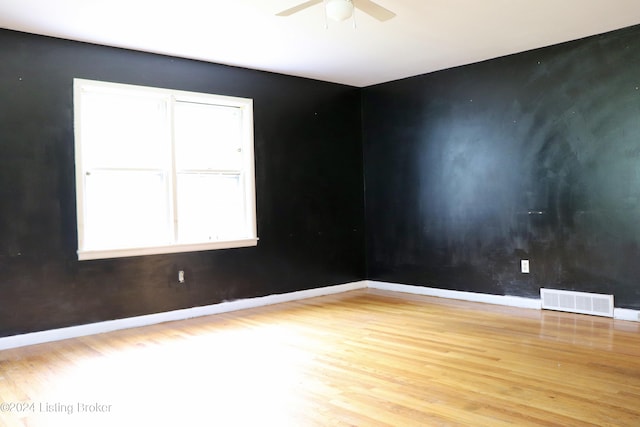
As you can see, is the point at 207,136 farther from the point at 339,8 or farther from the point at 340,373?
the point at 340,373

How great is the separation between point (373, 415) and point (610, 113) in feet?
11.4

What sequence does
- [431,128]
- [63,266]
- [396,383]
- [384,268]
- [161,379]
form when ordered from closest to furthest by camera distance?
[396,383]
[161,379]
[63,266]
[431,128]
[384,268]

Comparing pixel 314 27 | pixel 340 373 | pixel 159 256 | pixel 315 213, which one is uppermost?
pixel 314 27

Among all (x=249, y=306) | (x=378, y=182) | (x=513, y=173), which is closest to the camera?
(x=513, y=173)

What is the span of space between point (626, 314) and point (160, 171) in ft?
14.1

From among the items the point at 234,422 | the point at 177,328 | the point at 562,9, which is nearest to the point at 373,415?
the point at 234,422

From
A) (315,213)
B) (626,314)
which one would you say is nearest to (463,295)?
(626,314)

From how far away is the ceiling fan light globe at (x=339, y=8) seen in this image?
124 inches

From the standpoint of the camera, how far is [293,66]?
532 cm

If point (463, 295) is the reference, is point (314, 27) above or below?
above

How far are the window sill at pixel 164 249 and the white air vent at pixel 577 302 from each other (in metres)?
2.93

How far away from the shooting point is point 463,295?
18.1 ft

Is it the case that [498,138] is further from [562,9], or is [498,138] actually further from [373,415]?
[373,415]

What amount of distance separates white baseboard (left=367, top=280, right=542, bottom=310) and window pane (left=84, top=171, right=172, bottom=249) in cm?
273
